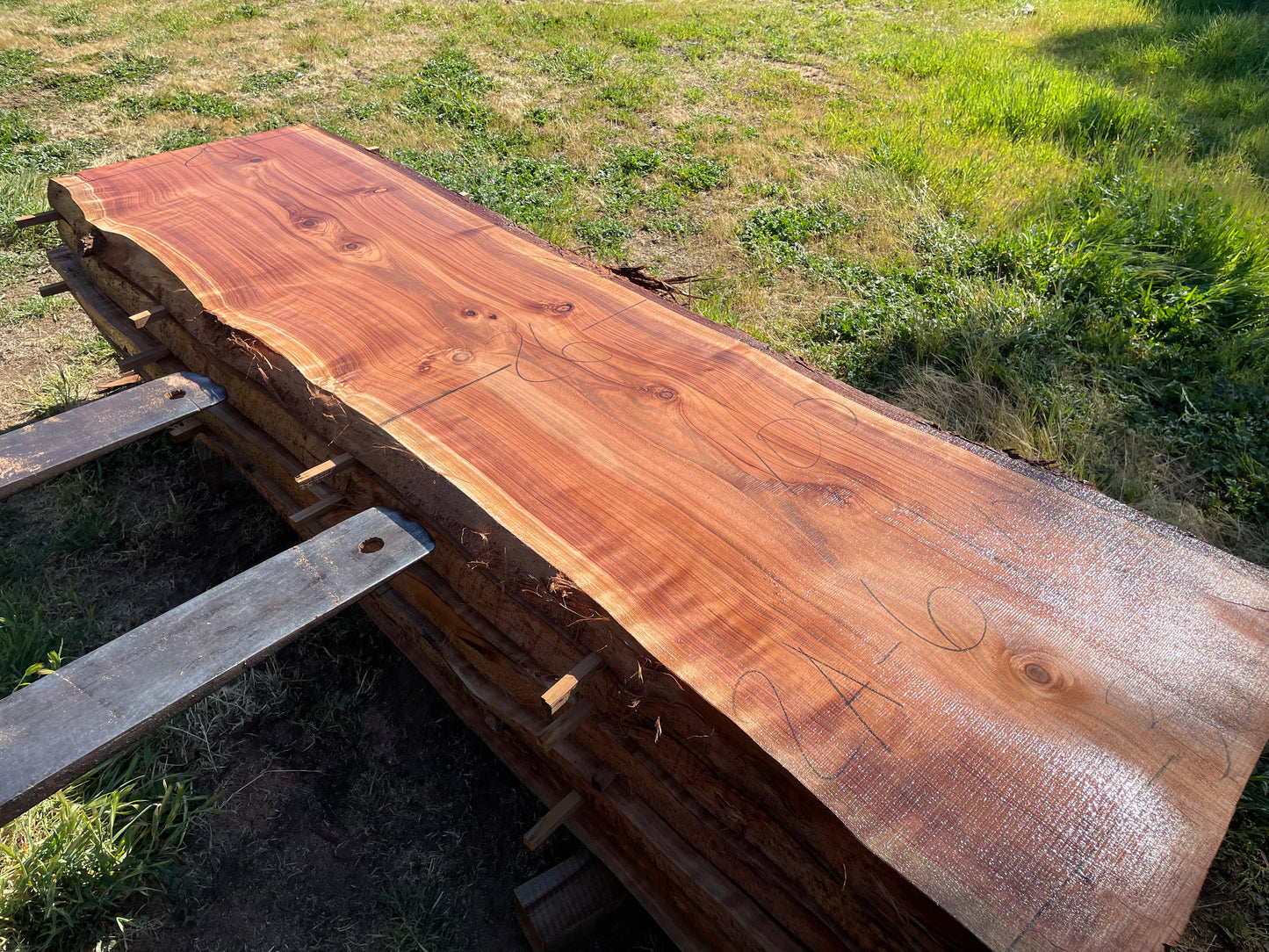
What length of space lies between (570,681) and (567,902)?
767 millimetres

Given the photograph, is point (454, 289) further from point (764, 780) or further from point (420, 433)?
point (764, 780)

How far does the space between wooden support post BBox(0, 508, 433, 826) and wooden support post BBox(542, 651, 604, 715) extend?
0.46 m

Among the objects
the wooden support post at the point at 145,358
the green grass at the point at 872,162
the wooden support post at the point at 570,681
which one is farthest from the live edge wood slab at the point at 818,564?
the green grass at the point at 872,162

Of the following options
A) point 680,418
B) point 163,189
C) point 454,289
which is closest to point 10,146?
point 163,189

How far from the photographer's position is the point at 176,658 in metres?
1.34

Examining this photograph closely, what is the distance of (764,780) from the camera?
1178mm

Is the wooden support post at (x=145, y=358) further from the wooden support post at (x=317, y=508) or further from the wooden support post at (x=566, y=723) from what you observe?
the wooden support post at (x=566, y=723)

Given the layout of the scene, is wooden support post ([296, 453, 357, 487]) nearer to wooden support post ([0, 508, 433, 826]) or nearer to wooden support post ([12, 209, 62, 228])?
wooden support post ([0, 508, 433, 826])

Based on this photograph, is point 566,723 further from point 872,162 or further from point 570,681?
point 872,162

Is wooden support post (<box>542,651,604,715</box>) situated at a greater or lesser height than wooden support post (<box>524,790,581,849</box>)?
greater

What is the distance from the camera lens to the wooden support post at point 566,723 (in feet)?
4.55

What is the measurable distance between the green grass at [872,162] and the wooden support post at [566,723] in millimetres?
824

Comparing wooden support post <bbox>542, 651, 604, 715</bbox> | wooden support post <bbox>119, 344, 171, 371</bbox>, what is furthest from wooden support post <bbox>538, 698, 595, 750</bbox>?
wooden support post <bbox>119, 344, 171, 371</bbox>

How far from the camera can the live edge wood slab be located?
3.47 ft
